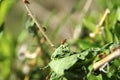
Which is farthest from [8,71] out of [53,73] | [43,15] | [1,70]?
[43,15]

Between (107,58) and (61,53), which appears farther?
(61,53)

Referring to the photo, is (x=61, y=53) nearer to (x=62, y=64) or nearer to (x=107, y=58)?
(x=62, y=64)

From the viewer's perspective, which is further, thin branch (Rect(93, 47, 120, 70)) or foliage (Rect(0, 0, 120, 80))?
foliage (Rect(0, 0, 120, 80))

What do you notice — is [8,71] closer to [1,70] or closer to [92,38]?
[1,70]

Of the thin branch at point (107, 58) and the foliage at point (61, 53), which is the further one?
the foliage at point (61, 53)

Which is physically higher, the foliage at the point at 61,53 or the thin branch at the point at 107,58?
the thin branch at the point at 107,58

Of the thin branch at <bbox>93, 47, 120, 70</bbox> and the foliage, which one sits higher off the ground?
the thin branch at <bbox>93, 47, 120, 70</bbox>

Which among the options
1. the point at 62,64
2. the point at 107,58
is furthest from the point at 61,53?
the point at 107,58

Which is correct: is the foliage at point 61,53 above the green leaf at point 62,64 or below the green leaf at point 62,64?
below
